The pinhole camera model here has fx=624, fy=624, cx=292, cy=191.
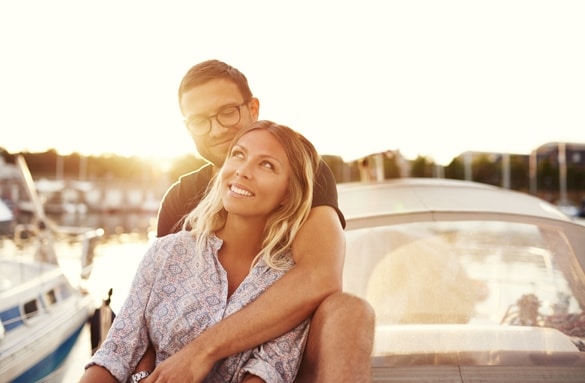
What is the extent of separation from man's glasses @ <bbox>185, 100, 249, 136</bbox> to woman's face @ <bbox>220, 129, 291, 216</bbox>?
2.14 ft

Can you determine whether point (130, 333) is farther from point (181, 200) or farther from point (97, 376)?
point (181, 200)

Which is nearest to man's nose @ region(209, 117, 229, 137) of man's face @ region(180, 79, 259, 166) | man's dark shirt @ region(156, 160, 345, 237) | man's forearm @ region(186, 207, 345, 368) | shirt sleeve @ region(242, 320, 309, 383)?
man's face @ region(180, 79, 259, 166)

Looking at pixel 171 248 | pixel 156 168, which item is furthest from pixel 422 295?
pixel 156 168

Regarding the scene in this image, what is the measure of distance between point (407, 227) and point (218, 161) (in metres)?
0.98

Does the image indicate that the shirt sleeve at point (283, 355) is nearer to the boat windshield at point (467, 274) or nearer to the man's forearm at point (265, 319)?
the man's forearm at point (265, 319)

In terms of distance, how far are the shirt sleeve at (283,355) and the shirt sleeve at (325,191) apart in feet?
1.56

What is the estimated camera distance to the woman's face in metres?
2.22

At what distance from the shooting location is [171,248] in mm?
2334

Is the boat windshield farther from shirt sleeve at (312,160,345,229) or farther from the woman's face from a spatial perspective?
the woman's face

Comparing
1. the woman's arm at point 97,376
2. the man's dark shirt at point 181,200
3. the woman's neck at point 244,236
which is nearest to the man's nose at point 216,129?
the man's dark shirt at point 181,200

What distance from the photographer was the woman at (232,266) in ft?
6.98

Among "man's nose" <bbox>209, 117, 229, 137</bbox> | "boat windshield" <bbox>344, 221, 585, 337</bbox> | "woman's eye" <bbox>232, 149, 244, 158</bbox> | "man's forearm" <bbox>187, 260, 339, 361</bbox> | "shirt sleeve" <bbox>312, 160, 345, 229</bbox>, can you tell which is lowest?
"boat windshield" <bbox>344, 221, 585, 337</bbox>

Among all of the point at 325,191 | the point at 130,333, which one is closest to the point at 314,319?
the point at 325,191

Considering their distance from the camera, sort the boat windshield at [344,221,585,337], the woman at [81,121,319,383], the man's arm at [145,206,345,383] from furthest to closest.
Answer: the boat windshield at [344,221,585,337], the woman at [81,121,319,383], the man's arm at [145,206,345,383]
